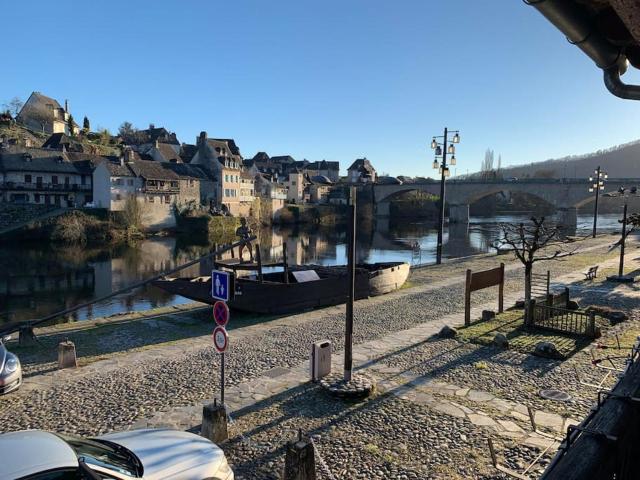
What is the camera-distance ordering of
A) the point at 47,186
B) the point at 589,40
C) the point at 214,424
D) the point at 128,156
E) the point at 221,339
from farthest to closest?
the point at 128,156
the point at 47,186
the point at 221,339
the point at 214,424
the point at 589,40

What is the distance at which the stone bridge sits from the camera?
240 feet

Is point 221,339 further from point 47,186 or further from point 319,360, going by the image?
point 47,186

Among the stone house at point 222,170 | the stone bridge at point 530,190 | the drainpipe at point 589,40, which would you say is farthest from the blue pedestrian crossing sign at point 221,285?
the stone bridge at point 530,190

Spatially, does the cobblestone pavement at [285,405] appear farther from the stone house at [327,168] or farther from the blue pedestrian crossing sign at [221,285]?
the stone house at [327,168]

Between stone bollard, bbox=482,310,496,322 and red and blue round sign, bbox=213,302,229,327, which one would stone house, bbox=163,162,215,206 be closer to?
stone bollard, bbox=482,310,496,322

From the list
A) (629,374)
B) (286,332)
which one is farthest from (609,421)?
(286,332)

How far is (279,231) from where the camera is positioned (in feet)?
236

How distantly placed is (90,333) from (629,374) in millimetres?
15065

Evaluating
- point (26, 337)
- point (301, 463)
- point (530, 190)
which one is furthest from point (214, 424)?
point (530, 190)

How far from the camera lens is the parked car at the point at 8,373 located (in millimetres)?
9062

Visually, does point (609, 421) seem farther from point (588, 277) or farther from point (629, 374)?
point (588, 277)

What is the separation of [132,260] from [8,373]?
111ft

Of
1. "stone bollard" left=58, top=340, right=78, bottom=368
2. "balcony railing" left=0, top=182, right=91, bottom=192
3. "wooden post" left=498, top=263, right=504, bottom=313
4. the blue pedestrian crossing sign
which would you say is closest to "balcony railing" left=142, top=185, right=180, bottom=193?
"balcony railing" left=0, top=182, right=91, bottom=192

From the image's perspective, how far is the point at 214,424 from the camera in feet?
23.8
